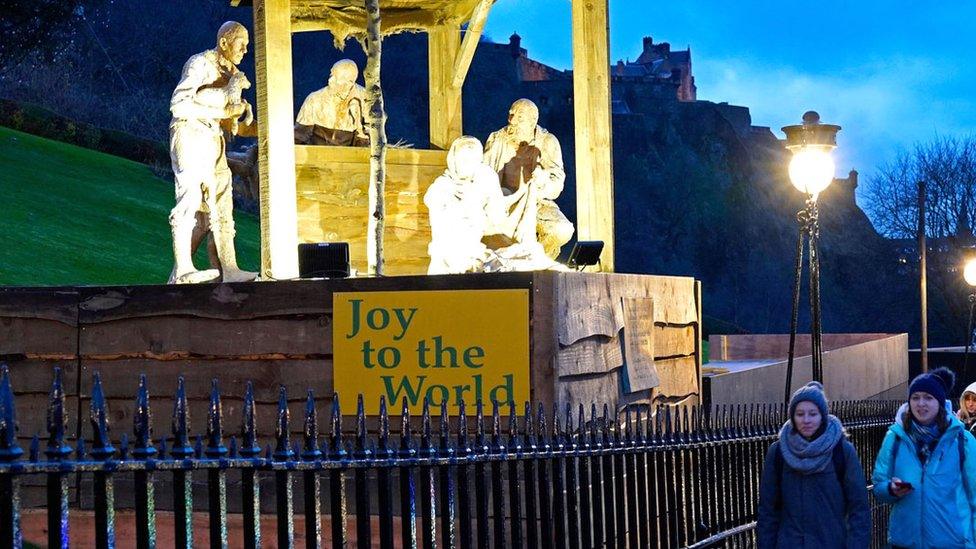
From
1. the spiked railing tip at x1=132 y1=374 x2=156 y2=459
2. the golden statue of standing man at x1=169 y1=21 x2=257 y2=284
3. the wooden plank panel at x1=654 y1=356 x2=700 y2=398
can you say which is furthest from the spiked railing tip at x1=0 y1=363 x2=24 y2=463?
the wooden plank panel at x1=654 y1=356 x2=700 y2=398

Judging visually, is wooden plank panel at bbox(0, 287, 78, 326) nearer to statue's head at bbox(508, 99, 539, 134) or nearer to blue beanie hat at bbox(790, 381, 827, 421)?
statue's head at bbox(508, 99, 539, 134)

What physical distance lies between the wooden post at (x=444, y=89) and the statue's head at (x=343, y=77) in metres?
1.35

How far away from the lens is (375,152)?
47.3ft

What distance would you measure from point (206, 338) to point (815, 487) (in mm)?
5849

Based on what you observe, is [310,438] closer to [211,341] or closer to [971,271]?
[211,341]

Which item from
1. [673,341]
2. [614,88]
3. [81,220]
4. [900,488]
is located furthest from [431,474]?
[614,88]

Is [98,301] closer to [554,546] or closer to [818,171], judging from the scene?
[818,171]

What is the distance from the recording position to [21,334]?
12.7 metres

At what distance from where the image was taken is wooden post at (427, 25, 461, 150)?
56.8ft

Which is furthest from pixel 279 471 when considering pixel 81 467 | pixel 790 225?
pixel 790 225

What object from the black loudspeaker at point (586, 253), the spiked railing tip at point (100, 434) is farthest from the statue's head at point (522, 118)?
the spiked railing tip at point (100, 434)

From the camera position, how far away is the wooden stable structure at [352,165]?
1369cm

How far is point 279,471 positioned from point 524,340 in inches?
260

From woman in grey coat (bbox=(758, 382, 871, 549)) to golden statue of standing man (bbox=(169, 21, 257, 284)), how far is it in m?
7.36
